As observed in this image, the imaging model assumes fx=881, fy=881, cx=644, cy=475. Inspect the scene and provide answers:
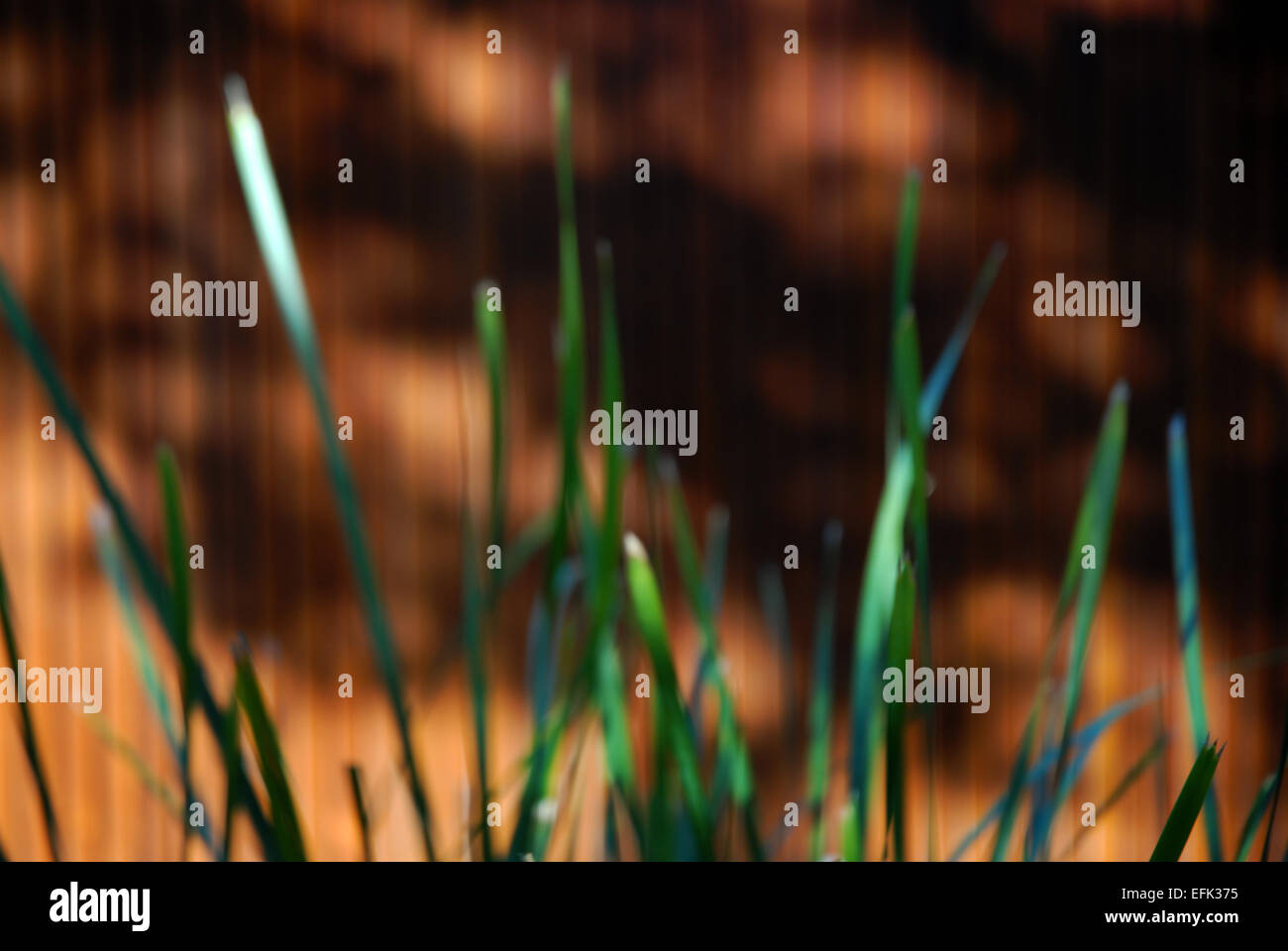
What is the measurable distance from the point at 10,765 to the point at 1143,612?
2.55 m

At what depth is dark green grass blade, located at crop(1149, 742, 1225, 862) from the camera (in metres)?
0.25

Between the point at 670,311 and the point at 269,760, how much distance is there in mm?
1739

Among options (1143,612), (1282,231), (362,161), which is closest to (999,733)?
(1143,612)

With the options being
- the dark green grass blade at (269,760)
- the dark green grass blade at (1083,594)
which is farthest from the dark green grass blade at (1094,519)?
the dark green grass blade at (269,760)

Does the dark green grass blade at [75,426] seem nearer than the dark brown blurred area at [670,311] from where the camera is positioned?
Yes

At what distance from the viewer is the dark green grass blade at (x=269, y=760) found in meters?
0.23

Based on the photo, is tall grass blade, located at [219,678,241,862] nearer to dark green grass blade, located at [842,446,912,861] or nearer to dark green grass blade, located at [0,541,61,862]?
dark green grass blade, located at [0,541,61,862]

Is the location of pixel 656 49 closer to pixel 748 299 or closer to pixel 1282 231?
pixel 748 299

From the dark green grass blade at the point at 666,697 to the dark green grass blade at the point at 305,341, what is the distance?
0.07 m

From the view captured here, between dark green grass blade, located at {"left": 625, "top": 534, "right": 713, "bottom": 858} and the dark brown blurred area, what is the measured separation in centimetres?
160

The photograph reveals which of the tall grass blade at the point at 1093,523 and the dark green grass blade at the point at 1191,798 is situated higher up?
the tall grass blade at the point at 1093,523

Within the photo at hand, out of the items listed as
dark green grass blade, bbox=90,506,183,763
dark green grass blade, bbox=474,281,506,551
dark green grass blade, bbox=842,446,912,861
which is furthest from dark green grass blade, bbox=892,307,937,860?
dark green grass blade, bbox=90,506,183,763

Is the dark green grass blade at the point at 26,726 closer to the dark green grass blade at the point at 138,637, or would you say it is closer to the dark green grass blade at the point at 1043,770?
the dark green grass blade at the point at 138,637

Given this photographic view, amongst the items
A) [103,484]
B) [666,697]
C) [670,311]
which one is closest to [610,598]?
[666,697]
